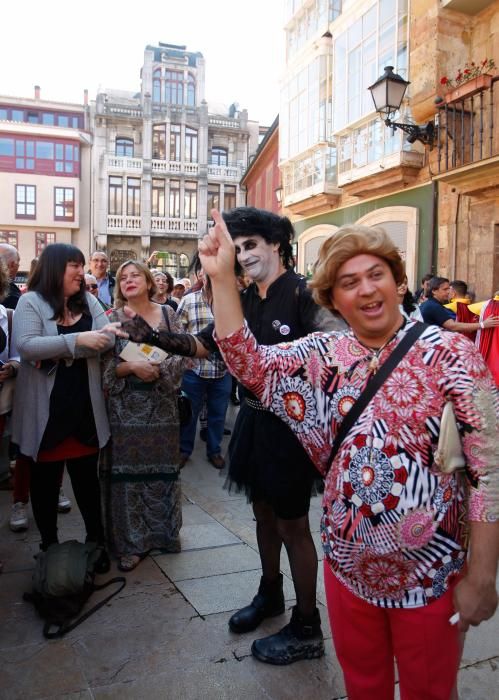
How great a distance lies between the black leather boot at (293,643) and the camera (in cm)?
231

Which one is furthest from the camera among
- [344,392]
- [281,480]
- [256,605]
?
[256,605]

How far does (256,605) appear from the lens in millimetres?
2623

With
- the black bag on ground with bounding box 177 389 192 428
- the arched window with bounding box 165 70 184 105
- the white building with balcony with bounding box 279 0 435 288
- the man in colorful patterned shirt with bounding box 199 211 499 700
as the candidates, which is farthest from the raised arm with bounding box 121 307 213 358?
the arched window with bounding box 165 70 184 105

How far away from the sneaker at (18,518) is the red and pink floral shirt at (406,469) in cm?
288

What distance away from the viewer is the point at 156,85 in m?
36.9

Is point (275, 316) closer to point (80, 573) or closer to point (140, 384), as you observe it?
point (140, 384)

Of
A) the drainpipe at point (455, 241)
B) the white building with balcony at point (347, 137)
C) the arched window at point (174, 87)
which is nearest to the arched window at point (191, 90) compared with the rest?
the arched window at point (174, 87)

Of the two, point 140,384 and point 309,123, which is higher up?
point 309,123

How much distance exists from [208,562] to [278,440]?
4.82 feet

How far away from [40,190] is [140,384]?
115ft

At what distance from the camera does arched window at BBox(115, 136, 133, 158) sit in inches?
1394

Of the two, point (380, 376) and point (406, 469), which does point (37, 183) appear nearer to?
point (380, 376)

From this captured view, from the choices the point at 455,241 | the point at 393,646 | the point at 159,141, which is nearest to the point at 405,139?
the point at 455,241

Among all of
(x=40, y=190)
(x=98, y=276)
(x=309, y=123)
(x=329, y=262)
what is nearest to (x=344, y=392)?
(x=329, y=262)
